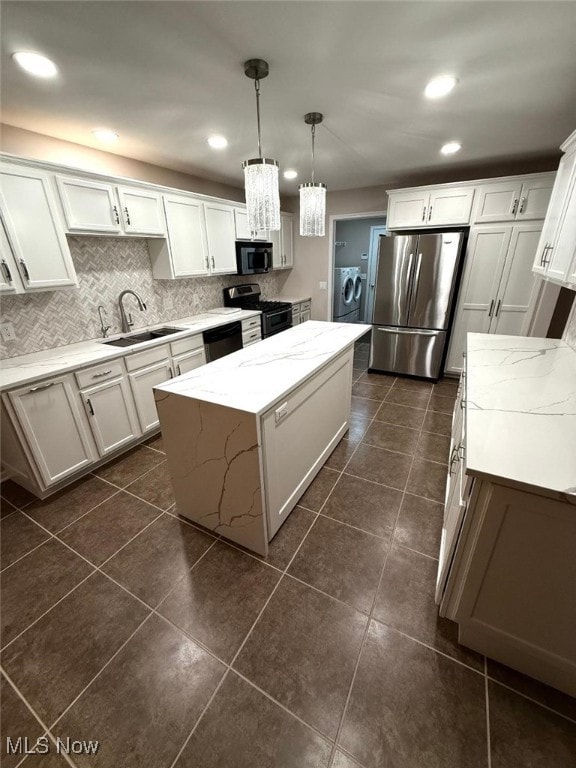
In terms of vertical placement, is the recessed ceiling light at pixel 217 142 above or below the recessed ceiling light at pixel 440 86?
above

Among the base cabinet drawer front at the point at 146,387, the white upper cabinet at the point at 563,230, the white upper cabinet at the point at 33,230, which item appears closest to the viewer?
the white upper cabinet at the point at 563,230

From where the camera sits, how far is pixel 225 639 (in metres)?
1.33

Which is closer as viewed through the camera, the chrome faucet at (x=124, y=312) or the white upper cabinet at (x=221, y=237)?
the chrome faucet at (x=124, y=312)

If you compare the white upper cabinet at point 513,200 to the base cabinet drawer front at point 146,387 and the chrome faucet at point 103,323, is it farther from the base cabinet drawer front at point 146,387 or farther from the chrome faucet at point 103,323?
the chrome faucet at point 103,323

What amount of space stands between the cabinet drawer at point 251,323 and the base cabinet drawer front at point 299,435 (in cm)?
164

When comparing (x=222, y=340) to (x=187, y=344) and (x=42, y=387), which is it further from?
(x=42, y=387)

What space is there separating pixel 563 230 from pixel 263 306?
3.19 m

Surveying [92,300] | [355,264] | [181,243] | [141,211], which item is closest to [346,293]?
[355,264]

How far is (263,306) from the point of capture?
4.32 metres

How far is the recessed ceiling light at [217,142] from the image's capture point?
2.43 m

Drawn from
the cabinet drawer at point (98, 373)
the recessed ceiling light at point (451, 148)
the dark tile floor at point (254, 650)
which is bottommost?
the dark tile floor at point (254, 650)

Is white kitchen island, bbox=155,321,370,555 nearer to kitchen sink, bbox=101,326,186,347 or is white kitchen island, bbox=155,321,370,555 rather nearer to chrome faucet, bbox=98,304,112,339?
kitchen sink, bbox=101,326,186,347

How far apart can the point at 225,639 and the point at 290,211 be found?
5.33m

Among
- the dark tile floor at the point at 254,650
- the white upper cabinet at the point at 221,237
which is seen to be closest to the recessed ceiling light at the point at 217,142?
the white upper cabinet at the point at 221,237
